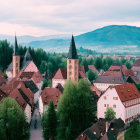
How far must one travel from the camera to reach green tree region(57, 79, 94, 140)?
51997mm

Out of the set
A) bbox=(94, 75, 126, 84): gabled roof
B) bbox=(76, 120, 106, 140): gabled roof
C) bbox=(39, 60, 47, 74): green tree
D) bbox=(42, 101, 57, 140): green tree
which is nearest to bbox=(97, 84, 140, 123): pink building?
bbox=(76, 120, 106, 140): gabled roof

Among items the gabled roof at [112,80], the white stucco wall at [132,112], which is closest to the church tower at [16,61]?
the gabled roof at [112,80]

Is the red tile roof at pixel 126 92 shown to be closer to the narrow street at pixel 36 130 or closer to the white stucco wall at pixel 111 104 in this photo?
the white stucco wall at pixel 111 104

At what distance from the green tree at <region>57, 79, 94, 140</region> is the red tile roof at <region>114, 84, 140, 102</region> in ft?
22.2

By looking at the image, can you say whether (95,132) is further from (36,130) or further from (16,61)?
(16,61)

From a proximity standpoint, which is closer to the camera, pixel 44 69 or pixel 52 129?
pixel 52 129

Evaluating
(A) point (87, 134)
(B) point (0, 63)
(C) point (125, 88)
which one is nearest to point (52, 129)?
(A) point (87, 134)

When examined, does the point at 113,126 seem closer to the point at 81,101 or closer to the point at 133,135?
the point at 133,135

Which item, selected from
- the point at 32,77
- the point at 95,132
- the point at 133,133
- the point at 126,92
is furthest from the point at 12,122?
the point at 32,77

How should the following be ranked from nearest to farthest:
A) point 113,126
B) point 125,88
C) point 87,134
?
point 87,134 → point 113,126 → point 125,88

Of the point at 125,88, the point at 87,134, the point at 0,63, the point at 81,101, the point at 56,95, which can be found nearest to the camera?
the point at 87,134

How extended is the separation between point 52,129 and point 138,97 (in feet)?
70.4

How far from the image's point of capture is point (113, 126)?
52.2 m

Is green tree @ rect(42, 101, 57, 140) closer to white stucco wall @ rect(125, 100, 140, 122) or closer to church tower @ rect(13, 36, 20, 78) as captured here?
white stucco wall @ rect(125, 100, 140, 122)
